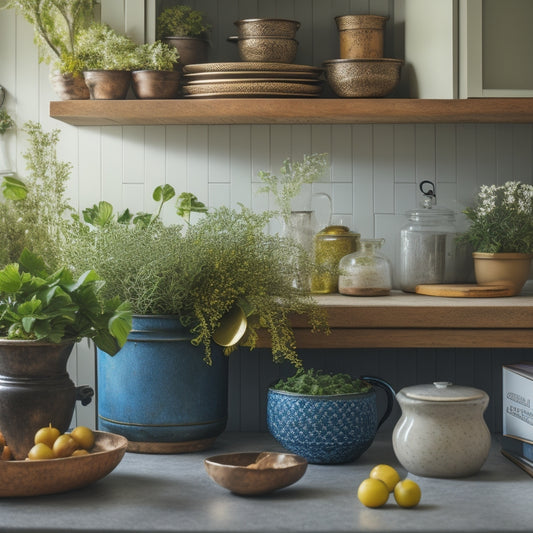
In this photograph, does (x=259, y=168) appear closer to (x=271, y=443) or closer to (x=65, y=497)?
(x=271, y=443)

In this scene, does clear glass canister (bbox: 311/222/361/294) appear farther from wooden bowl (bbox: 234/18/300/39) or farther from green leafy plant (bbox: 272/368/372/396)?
wooden bowl (bbox: 234/18/300/39)

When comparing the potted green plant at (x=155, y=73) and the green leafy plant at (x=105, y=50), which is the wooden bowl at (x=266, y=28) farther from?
the green leafy plant at (x=105, y=50)

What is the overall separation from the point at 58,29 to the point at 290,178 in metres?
0.78

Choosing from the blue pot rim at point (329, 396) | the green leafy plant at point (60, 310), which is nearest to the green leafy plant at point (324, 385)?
the blue pot rim at point (329, 396)

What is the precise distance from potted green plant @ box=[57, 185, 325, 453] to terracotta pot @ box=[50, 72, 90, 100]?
486 mm

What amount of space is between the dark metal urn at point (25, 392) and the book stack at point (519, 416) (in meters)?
1.04

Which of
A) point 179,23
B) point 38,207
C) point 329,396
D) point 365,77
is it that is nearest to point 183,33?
point 179,23

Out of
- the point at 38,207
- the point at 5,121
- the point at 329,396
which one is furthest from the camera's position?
the point at 5,121

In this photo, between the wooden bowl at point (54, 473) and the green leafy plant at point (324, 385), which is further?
the green leafy plant at point (324, 385)

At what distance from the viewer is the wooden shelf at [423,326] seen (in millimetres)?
2029

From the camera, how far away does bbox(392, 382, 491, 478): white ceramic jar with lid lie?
176 centimetres

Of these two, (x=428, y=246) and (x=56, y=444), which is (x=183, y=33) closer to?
(x=428, y=246)

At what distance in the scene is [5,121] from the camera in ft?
8.25

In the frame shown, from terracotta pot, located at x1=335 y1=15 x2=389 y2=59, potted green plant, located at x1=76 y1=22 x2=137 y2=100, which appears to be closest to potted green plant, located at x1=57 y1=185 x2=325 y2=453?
potted green plant, located at x1=76 y1=22 x2=137 y2=100
